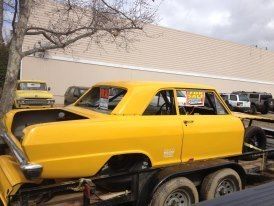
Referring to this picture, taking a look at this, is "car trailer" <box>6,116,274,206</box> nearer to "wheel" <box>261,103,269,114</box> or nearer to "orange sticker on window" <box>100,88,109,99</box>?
"orange sticker on window" <box>100,88,109,99</box>

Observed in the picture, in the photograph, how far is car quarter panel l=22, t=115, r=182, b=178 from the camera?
4562 mm

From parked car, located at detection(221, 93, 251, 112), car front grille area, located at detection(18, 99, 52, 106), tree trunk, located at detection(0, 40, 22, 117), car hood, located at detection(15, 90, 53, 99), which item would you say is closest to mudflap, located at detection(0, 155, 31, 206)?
tree trunk, located at detection(0, 40, 22, 117)

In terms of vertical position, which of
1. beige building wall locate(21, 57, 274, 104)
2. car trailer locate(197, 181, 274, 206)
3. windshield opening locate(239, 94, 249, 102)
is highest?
beige building wall locate(21, 57, 274, 104)


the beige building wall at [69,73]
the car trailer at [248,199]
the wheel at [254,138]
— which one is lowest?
the car trailer at [248,199]

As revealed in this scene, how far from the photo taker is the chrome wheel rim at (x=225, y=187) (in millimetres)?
5871

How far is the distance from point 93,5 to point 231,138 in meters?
15.6

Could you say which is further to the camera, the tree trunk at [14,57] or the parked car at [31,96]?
the parked car at [31,96]

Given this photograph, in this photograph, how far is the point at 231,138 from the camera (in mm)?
6406

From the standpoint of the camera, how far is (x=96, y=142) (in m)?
4.89

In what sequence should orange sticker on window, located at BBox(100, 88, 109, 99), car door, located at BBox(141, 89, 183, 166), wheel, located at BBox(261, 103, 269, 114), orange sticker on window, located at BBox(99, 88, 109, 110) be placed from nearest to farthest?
car door, located at BBox(141, 89, 183, 166) < orange sticker on window, located at BBox(99, 88, 109, 110) < orange sticker on window, located at BBox(100, 88, 109, 99) < wheel, located at BBox(261, 103, 269, 114)

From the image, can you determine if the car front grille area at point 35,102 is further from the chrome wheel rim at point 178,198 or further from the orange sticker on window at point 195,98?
the chrome wheel rim at point 178,198

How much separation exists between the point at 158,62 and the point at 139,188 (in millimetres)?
35288

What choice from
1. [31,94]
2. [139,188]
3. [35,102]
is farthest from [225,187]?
[31,94]

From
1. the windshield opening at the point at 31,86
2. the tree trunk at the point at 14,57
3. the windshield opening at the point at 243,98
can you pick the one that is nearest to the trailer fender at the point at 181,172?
the tree trunk at the point at 14,57
